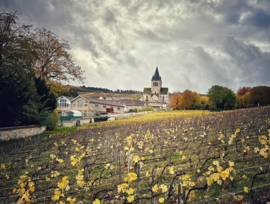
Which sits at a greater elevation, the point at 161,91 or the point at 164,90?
the point at 164,90

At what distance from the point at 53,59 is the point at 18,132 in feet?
37.2

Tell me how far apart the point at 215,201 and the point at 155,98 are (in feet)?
299

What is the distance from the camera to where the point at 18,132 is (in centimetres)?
1786

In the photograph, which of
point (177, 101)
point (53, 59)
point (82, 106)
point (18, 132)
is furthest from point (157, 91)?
point (18, 132)

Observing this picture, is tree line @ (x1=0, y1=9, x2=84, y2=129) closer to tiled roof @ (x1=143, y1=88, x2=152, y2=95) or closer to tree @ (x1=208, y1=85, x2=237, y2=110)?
tree @ (x1=208, y1=85, x2=237, y2=110)

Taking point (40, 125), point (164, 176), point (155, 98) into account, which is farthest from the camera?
point (155, 98)

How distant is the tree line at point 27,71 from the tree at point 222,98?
34320 millimetres

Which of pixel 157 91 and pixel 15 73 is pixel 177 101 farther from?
pixel 15 73

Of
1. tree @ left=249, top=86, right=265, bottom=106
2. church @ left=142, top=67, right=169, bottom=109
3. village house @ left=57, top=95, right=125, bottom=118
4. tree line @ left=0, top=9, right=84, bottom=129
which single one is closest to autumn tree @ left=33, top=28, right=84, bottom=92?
tree line @ left=0, top=9, right=84, bottom=129

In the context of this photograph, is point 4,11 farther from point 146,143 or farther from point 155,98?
point 155,98

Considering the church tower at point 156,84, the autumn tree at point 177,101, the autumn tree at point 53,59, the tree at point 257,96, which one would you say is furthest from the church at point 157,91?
the autumn tree at point 53,59

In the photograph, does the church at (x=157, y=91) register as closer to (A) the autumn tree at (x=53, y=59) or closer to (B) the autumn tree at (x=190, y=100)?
(B) the autumn tree at (x=190, y=100)

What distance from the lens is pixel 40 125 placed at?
69.7ft

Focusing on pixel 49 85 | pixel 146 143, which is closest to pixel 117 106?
pixel 49 85
